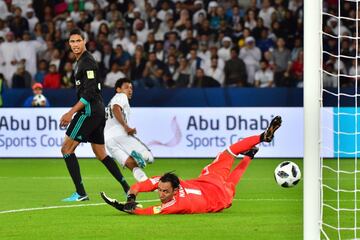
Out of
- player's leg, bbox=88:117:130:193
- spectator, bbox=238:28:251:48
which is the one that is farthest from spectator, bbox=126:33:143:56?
player's leg, bbox=88:117:130:193

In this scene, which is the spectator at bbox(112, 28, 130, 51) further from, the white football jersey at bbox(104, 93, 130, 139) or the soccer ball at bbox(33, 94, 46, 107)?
the white football jersey at bbox(104, 93, 130, 139)

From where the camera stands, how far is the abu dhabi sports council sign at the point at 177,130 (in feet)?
68.2

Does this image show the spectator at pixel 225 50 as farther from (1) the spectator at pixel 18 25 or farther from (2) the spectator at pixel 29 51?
(1) the spectator at pixel 18 25

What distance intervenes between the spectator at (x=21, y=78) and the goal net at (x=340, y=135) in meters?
6.73

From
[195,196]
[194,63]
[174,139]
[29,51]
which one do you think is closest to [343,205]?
[195,196]

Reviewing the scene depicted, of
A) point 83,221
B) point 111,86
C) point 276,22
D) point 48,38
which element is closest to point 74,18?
point 48,38

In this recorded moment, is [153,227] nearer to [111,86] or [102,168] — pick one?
[102,168]

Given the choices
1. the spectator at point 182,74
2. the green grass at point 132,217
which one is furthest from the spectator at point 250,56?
the green grass at point 132,217

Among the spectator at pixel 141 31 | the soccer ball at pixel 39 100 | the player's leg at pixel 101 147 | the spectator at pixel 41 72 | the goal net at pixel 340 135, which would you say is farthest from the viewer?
the spectator at pixel 141 31

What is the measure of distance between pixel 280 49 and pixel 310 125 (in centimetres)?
1603

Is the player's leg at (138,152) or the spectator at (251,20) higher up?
the spectator at (251,20)

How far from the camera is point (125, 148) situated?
49.3ft

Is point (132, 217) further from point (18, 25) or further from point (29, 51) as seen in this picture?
point (18, 25)

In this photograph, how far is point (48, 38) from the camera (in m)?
25.8
